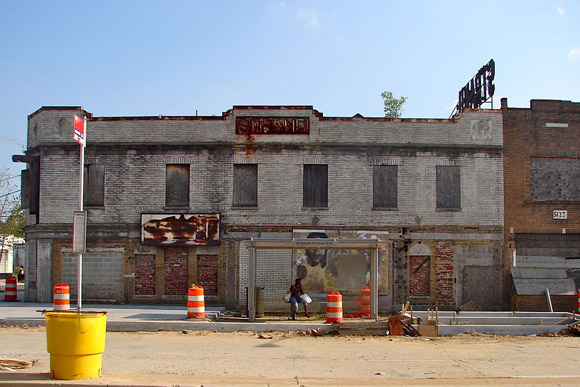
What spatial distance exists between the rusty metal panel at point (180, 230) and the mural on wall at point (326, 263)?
3.09 meters

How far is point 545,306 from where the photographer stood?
22.9m

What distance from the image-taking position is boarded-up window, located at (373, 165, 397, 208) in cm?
2372

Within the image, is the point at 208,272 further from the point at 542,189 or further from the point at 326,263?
the point at 542,189

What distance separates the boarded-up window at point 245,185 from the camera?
23641mm

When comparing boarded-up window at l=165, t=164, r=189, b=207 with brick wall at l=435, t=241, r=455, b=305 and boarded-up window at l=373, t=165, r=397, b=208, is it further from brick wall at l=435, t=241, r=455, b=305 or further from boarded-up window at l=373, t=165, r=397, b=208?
brick wall at l=435, t=241, r=455, b=305

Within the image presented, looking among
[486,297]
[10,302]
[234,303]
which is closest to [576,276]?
[486,297]

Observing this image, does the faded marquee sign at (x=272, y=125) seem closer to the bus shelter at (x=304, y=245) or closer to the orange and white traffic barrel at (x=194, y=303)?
the bus shelter at (x=304, y=245)

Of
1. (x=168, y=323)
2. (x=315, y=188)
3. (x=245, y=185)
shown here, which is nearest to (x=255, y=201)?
(x=245, y=185)

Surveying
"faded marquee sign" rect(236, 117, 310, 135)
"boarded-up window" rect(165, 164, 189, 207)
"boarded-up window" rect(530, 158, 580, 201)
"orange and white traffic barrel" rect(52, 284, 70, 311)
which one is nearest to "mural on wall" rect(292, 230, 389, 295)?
"faded marquee sign" rect(236, 117, 310, 135)

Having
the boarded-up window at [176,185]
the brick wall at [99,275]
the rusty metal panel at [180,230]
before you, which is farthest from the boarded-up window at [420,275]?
the brick wall at [99,275]

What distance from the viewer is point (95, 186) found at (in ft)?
77.8

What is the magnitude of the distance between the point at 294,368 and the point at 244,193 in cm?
1297

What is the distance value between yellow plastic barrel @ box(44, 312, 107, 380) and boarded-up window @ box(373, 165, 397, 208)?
15.5 m

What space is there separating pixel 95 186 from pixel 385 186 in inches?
429
